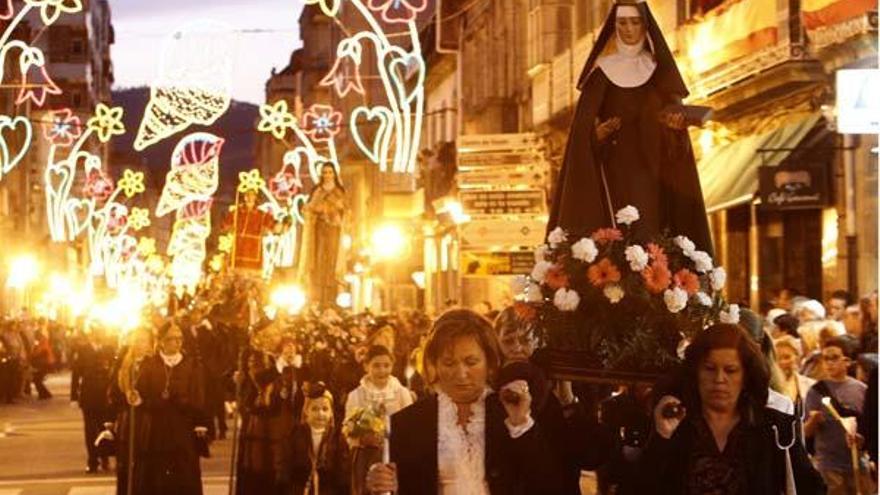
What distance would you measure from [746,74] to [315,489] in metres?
12.9

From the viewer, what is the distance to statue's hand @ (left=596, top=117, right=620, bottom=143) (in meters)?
8.84

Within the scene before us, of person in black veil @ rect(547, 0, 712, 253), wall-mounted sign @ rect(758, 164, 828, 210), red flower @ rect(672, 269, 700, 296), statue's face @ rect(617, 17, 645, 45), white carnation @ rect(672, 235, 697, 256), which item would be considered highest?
wall-mounted sign @ rect(758, 164, 828, 210)

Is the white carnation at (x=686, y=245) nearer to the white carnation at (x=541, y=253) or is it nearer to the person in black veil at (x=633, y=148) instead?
the person in black veil at (x=633, y=148)

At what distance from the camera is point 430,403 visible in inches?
292

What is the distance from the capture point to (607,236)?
855 cm

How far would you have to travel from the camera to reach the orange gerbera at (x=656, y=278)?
8.32 meters

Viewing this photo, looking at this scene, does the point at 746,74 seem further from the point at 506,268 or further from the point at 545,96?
the point at 545,96

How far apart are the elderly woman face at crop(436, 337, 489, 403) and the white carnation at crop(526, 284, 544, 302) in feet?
4.02

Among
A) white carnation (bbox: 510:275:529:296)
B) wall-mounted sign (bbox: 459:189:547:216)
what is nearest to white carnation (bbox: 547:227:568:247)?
white carnation (bbox: 510:275:529:296)

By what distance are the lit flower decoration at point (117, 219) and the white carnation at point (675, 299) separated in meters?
71.2

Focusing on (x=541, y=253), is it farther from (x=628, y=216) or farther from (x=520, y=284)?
(x=628, y=216)

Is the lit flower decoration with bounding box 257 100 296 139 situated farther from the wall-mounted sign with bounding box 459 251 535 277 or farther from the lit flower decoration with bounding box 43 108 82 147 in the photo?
the wall-mounted sign with bounding box 459 251 535 277

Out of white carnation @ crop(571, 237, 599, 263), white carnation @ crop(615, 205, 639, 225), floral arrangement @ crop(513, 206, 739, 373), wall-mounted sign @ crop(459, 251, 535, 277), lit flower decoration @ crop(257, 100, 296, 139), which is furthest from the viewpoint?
lit flower decoration @ crop(257, 100, 296, 139)

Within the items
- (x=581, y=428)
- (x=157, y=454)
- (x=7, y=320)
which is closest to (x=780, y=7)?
(x=157, y=454)
